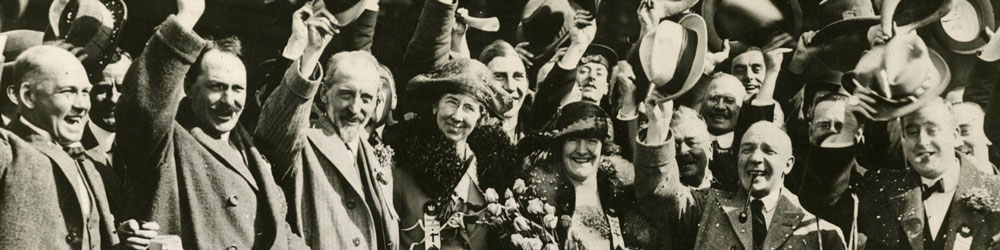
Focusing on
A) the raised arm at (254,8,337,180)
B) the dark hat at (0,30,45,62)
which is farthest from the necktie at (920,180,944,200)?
the dark hat at (0,30,45,62)

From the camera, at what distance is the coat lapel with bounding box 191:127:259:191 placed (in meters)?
5.98

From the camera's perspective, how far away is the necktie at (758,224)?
748cm

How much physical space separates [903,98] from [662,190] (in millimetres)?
1690

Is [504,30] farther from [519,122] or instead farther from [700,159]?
[700,159]

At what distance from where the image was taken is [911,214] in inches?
305

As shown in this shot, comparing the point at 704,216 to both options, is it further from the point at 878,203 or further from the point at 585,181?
the point at 878,203

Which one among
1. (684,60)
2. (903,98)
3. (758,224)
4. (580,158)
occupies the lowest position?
(758,224)

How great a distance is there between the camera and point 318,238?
633 centimetres

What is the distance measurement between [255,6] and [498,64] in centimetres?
134

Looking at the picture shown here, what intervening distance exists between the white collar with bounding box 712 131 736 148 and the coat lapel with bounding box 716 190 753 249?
0.29 meters

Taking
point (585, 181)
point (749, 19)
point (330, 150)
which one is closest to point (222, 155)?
point (330, 150)

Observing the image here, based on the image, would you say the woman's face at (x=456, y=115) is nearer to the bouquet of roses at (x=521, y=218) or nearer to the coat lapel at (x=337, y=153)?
the bouquet of roses at (x=521, y=218)

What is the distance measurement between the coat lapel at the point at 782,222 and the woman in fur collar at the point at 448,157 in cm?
165

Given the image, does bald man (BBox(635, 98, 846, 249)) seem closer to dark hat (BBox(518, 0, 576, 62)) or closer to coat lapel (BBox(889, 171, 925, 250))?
coat lapel (BBox(889, 171, 925, 250))
